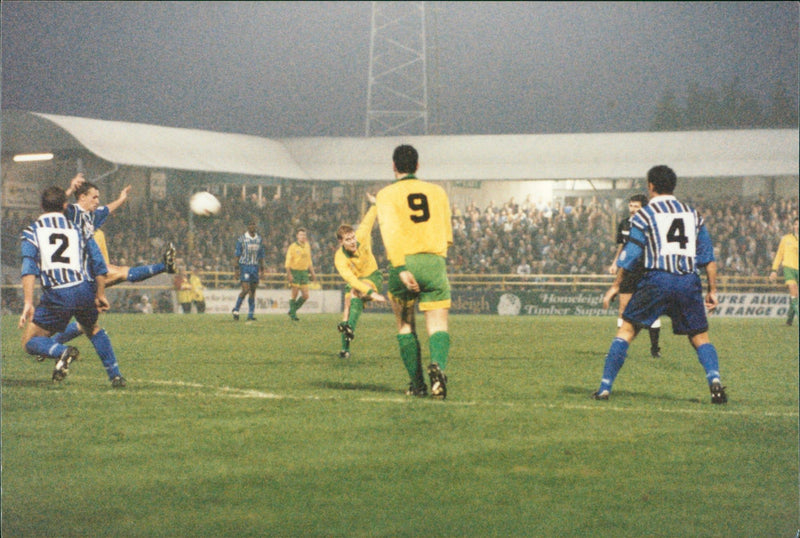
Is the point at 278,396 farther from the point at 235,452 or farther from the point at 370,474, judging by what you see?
the point at 370,474

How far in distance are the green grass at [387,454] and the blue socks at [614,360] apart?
0.58 feet

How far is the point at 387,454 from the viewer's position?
6.65m

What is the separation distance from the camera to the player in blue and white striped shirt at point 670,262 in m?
9.19

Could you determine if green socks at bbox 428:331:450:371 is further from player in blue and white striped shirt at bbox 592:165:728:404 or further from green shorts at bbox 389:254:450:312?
player in blue and white striped shirt at bbox 592:165:728:404

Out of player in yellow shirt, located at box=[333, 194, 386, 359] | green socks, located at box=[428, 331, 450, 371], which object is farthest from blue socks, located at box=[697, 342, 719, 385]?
player in yellow shirt, located at box=[333, 194, 386, 359]

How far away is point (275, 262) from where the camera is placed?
39.1 meters

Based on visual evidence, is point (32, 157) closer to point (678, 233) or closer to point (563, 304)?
point (563, 304)

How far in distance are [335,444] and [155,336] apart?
12.7 metres

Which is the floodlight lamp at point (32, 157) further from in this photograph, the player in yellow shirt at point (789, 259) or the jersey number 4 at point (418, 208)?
the jersey number 4 at point (418, 208)

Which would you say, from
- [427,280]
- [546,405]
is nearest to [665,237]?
[546,405]

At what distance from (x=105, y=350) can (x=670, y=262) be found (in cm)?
540

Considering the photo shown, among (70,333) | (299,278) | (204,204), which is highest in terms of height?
(204,204)

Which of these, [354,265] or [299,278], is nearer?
[354,265]

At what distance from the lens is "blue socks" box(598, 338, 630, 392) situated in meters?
9.65
